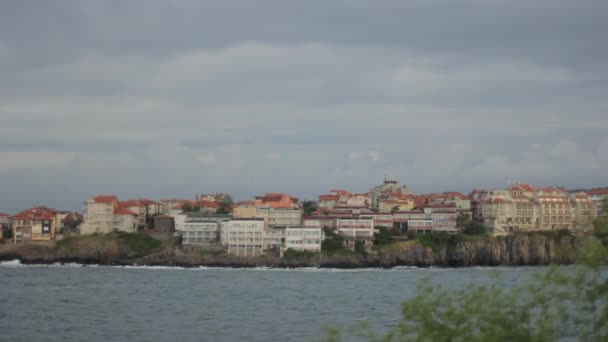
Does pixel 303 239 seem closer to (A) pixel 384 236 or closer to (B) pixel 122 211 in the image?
(A) pixel 384 236

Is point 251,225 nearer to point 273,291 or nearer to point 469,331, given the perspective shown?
point 273,291

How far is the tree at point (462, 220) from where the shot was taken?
305 feet

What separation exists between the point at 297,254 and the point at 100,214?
951 inches

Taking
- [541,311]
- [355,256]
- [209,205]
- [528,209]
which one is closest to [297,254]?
[355,256]

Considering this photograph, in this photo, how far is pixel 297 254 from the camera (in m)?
80.9

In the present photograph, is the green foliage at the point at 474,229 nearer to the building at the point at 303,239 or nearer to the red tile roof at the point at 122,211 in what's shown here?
the building at the point at 303,239

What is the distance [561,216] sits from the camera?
99688 mm

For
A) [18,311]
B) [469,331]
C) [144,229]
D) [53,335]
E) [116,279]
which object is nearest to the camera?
[469,331]

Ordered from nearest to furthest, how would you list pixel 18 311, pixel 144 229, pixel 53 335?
pixel 53 335
pixel 18 311
pixel 144 229

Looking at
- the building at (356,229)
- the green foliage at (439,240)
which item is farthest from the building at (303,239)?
the green foliage at (439,240)

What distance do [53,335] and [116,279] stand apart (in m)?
28.0

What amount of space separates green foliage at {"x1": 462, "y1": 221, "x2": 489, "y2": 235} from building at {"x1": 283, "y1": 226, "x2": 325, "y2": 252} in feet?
57.8

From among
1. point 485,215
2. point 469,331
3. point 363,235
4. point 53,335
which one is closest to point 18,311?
point 53,335

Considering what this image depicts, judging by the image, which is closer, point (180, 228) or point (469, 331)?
point (469, 331)
